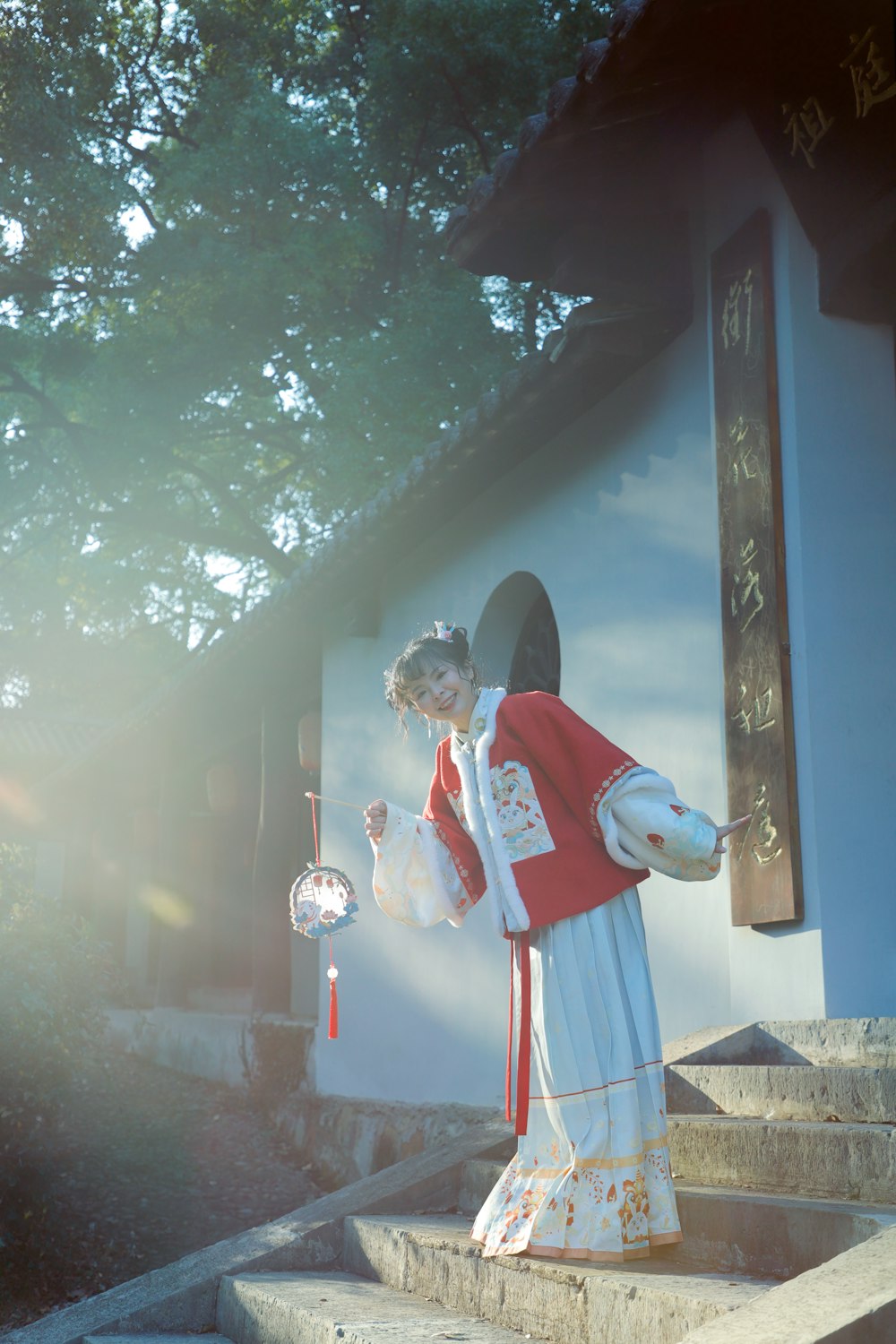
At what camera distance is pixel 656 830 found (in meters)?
3.44

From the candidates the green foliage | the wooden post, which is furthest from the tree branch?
the green foliage

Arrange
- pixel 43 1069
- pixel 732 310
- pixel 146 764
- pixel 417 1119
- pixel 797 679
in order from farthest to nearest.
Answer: pixel 146 764, pixel 417 1119, pixel 43 1069, pixel 732 310, pixel 797 679

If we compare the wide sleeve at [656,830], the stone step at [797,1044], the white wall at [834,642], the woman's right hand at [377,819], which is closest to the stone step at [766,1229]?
the stone step at [797,1044]

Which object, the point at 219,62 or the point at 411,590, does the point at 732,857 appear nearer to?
the point at 411,590

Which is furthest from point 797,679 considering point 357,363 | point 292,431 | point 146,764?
point 292,431

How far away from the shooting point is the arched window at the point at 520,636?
699 cm

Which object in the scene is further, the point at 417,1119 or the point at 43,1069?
the point at 417,1119

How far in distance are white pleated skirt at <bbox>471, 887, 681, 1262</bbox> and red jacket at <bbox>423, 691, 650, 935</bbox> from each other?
0.08 metres

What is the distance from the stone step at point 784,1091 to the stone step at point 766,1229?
430 mm

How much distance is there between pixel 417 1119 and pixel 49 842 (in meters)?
13.2

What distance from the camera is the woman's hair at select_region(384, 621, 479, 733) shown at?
3.81m

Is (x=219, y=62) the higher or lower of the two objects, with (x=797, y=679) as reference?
higher

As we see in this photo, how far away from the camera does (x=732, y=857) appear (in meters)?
4.91

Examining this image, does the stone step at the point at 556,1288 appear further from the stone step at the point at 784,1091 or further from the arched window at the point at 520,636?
the arched window at the point at 520,636
